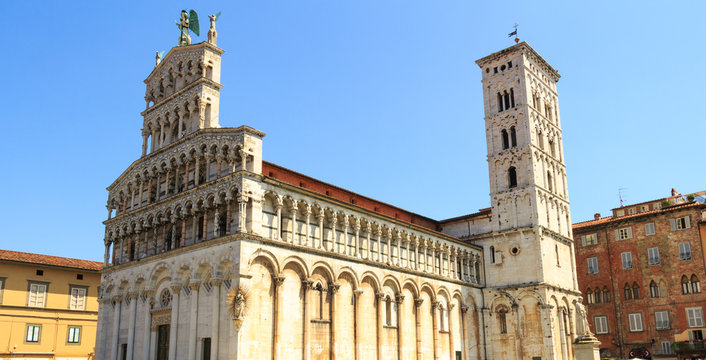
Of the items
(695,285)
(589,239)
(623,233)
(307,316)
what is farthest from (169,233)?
(695,285)

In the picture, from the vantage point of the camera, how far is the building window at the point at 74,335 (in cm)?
4553

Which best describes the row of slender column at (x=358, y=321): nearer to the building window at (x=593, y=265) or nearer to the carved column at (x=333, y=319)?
the carved column at (x=333, y=319)

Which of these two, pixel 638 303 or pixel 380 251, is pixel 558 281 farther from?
pixel 380 251

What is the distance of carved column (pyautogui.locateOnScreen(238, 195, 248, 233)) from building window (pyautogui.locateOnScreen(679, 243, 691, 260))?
40778 mm

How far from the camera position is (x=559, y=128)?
56406 mm

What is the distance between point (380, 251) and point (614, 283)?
28.2 meters

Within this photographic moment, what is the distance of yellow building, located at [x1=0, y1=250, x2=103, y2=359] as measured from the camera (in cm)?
4247

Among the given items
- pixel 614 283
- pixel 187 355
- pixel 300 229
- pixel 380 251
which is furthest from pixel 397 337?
pixel 614 283

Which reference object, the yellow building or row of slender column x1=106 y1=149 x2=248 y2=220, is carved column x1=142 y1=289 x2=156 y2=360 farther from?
the yellow building

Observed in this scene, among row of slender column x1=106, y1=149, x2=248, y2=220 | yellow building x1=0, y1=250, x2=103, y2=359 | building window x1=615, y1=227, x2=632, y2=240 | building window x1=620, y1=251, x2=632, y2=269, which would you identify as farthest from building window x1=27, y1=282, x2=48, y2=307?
building window x1=615, y1=227, x2=632, y2=240

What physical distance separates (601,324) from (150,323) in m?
41.6

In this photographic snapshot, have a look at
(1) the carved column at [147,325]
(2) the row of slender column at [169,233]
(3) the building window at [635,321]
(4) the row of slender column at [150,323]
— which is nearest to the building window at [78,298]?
(2) the row of slender column at [169,233]

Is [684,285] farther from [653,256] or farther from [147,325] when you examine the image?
[147,325]

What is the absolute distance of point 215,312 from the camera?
1210 inches
